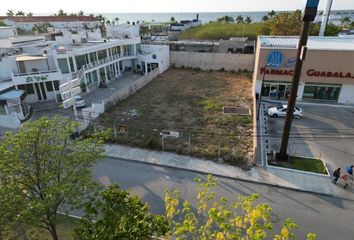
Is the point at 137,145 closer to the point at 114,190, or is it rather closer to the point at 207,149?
the point at 207,149

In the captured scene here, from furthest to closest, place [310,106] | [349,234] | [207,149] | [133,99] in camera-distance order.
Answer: [133,99], [310,106], [207,149], [349,234]

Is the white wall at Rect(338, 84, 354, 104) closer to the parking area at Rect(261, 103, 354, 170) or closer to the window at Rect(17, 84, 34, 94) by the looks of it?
the parking area at Rect(261, 103, 354, 170)

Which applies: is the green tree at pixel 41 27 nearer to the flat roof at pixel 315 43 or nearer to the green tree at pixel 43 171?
the flat roof at pixel 315 43

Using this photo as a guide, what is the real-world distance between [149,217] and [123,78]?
124 feet

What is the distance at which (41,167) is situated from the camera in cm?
1092

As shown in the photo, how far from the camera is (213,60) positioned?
4631 centimetres

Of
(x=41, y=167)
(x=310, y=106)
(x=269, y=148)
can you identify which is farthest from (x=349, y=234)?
(x=310, y=106)

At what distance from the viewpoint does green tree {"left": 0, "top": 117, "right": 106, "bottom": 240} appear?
9.52 m

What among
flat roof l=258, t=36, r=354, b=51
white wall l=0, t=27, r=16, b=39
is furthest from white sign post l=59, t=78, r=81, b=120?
white wall l=0, t=27, r=16, b=39

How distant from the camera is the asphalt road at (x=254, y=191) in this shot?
14781 mm

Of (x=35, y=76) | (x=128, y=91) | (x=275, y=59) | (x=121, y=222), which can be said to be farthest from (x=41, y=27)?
(x=121, y=222)

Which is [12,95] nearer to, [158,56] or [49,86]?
[49,86]

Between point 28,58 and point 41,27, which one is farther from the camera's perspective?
point 41,27

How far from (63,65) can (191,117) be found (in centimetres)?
1921
